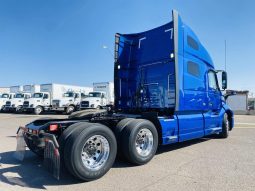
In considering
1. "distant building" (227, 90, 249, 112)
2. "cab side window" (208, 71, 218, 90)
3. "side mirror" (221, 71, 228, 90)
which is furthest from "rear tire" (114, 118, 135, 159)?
"distant building" (227, 90, 249, 112)

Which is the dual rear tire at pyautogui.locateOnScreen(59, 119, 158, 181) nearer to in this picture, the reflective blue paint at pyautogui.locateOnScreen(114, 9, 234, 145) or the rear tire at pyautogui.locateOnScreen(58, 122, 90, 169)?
the rear tire at pyautogui.locateOnScreen(58, 122, 90, 169)

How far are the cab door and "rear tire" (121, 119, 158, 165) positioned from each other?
2.71 metres

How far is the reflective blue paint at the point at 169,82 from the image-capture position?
6371mm

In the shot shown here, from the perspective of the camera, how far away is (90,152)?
4.58 metres

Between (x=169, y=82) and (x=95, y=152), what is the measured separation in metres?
3.13

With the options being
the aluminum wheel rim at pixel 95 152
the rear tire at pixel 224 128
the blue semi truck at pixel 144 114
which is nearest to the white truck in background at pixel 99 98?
the rear tire at pixel 224 128

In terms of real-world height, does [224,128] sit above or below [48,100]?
below

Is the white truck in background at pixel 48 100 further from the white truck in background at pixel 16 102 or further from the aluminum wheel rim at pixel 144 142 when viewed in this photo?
the aluminum wheel rim at pixel 144 142

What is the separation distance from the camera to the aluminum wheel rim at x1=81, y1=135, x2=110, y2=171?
446 cm

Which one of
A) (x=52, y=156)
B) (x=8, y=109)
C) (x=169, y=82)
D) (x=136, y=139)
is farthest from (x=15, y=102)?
(x=52, y=156)

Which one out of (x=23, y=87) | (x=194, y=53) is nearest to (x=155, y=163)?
(x=194, y=53)

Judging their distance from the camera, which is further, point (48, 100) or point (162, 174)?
point (48, 100)

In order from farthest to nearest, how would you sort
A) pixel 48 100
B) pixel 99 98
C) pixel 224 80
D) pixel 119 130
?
pixel 48 100 < pixel 99 98 < pixel 224 80 < pixel 119 130

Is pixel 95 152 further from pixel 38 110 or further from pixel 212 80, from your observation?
pixel 38 110
